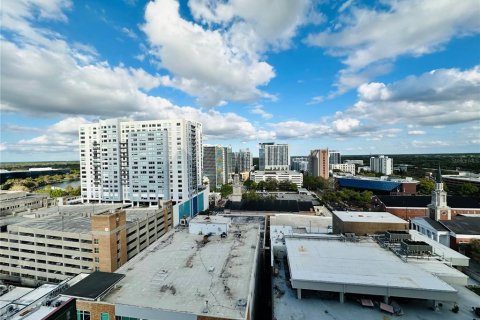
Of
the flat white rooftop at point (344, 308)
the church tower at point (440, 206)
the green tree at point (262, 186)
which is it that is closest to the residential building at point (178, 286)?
the flat white rooftop at point (344, 308)

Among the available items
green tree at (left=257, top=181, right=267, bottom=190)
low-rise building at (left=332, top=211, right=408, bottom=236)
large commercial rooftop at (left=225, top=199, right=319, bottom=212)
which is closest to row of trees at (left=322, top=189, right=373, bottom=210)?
large commercial rooftop at (left=225, top=199, right=319, bottom=212)

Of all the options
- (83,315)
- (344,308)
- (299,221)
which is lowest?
(299,221)

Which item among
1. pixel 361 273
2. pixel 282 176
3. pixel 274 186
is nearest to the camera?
pixel 361 273

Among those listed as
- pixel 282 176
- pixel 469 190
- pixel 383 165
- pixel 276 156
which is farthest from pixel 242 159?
pixel 469 190

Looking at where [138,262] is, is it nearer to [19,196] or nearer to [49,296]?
[49,296]

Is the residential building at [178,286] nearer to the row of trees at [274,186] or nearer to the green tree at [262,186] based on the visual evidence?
the row of trees at [274,186]

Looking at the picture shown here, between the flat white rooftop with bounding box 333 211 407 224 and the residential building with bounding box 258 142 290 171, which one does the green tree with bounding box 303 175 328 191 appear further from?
the flat white rooftop with bounding box 333 211 407 224

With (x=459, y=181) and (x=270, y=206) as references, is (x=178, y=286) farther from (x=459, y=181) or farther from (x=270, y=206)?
(x=459, y=181)

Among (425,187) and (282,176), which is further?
(282,176)
